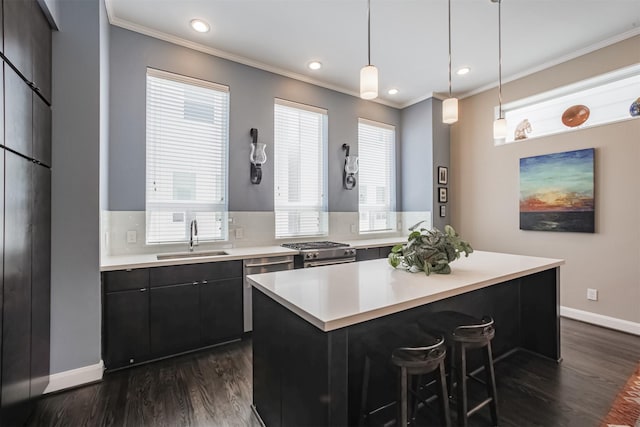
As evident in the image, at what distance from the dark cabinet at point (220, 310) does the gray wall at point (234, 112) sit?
1.02m

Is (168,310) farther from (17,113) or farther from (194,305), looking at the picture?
(17,113)

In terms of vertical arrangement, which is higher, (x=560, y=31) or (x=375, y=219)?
(x=560, y=31)

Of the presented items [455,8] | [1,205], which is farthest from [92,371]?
[455,8]

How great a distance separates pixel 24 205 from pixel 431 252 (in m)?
2.51

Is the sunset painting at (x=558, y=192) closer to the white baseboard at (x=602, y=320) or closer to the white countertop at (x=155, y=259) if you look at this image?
the white baseboard at (x=602, y=320)

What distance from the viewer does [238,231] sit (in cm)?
351

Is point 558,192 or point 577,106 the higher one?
point 577,106

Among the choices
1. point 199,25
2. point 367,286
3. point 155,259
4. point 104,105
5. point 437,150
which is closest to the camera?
point 367,286

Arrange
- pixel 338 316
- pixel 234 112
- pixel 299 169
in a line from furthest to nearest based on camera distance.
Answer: pixel 299 169
pixel 234 112
pixel 338 316

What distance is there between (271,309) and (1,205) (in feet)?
4.79

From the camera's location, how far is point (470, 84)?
14.0 ft

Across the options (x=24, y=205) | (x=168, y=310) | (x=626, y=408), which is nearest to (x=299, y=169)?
(x=168, y=310)

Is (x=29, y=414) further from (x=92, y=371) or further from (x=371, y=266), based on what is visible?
(x=371, y=266)

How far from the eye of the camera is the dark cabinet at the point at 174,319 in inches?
98.6
